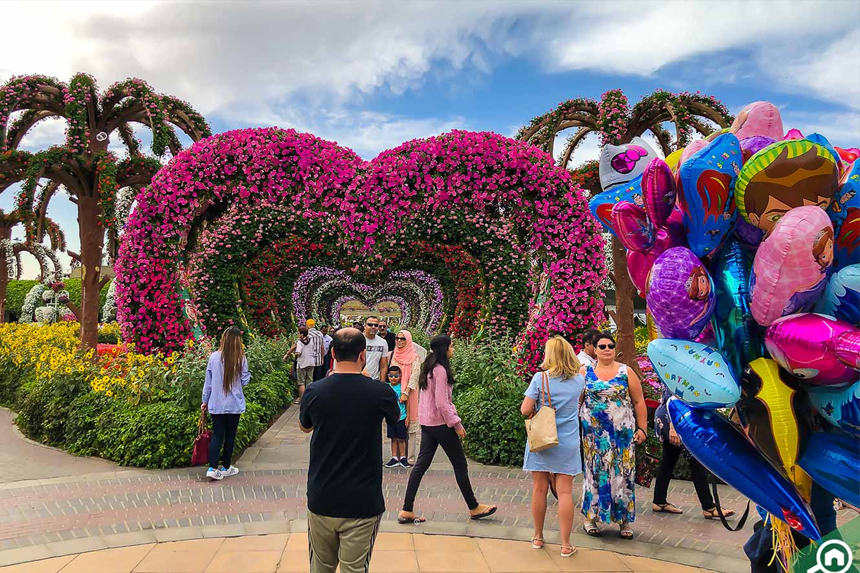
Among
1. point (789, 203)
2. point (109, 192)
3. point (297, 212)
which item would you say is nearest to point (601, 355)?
point (789, 203)

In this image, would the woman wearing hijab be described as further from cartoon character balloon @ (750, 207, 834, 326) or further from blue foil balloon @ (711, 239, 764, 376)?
cartoon character balloon @ (750, 207, 834, 326)

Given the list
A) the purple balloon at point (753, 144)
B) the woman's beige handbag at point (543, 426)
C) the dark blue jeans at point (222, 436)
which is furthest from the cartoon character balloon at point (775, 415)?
the dark blue jeans at point (222, 436)

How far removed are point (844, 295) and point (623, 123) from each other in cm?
628

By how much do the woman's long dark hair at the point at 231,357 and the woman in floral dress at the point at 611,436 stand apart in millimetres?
3268

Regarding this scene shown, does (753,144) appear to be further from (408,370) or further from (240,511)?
(240,511)

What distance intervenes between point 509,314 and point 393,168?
380 centimetres

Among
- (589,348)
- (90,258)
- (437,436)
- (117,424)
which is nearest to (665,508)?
(589,348)

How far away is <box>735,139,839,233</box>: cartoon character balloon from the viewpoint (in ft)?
7.39

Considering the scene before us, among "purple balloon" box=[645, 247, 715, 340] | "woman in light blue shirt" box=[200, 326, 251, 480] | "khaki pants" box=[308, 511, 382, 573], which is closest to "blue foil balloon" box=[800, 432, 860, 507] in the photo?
"purple balloon" box=[645, 247, 715, 340]

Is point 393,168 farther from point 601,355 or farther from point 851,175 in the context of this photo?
point 851,175

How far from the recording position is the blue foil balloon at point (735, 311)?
98.0 inches

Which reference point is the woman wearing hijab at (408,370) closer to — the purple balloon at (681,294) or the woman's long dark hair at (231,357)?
the woman's long dark hair at (231,357)

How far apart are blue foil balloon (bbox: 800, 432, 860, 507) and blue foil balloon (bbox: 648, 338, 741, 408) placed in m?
0.38

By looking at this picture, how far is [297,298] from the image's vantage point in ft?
63.1
